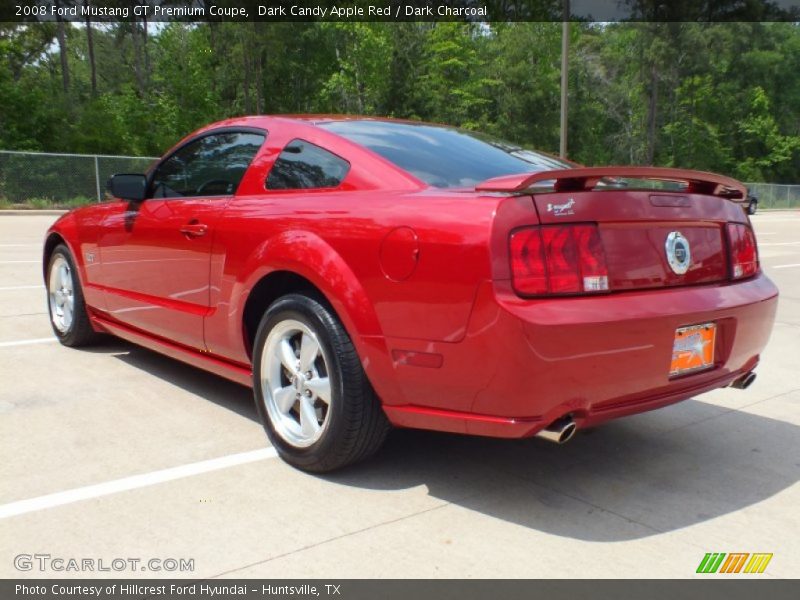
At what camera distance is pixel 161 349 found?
4.56m

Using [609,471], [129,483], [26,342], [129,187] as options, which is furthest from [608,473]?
[26,342]

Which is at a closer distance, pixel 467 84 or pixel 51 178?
pixel 51 178

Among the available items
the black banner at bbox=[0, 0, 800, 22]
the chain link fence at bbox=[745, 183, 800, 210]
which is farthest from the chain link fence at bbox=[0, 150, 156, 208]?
the chain link fence at bbox=[745, 183, 800, 210]

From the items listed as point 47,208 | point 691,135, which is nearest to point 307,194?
point 47,208

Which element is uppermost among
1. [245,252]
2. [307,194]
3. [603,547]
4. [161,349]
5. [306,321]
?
[307,194]

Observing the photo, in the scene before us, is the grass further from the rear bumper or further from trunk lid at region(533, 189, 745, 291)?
trunk lid at region(533, 189, 745, 291)

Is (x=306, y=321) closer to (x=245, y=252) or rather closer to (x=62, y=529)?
(x=245, y=252)

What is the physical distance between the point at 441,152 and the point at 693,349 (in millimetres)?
1410

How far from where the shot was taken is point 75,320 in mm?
5547

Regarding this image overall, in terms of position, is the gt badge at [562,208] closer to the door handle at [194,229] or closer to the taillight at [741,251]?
the taillight at [741,251]

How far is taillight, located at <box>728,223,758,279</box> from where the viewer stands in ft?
11.6

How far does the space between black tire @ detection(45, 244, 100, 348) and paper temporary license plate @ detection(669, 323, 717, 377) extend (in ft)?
12.9

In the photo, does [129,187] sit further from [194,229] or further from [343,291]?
[343,291]

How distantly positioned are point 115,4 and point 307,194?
2122 inches
